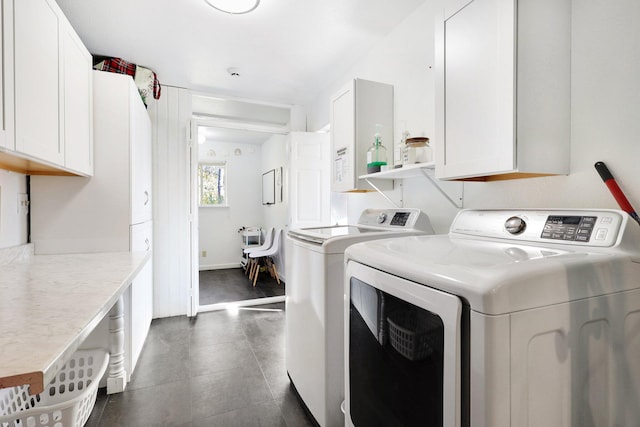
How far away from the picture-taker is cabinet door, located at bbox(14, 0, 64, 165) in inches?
47.4

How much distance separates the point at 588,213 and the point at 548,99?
0.44 meters

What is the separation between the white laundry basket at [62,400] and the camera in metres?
1.02

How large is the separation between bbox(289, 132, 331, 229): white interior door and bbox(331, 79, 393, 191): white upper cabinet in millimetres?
1224

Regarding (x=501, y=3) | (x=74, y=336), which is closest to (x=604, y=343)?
(x=501, y=3)

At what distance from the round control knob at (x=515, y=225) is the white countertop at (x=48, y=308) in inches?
54.1

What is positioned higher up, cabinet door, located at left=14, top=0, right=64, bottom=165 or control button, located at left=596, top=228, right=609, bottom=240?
cabinet door, located at left=14, top=0, right=64, bottom=165

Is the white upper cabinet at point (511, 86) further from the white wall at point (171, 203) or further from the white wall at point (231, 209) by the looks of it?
the white wall at point (231, 209)

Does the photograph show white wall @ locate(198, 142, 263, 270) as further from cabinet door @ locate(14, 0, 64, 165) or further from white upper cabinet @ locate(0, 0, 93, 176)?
cabinet door @ locate(14, 0, 64, 165)

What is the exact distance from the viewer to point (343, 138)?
2.27 m

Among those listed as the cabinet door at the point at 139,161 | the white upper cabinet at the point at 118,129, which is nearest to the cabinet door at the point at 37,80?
the white upper cabinet at the point at 118,129

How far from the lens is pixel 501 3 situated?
1.12 m

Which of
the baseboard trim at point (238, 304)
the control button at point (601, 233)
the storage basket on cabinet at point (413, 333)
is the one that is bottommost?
the baseboard trim at point (238, 304)

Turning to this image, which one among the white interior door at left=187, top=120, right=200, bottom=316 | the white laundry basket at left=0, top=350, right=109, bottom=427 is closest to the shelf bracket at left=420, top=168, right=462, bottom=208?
the white laundry basket at left=0, top=350, right=109, bottom=427

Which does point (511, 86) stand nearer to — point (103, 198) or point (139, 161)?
point (103, 198)
